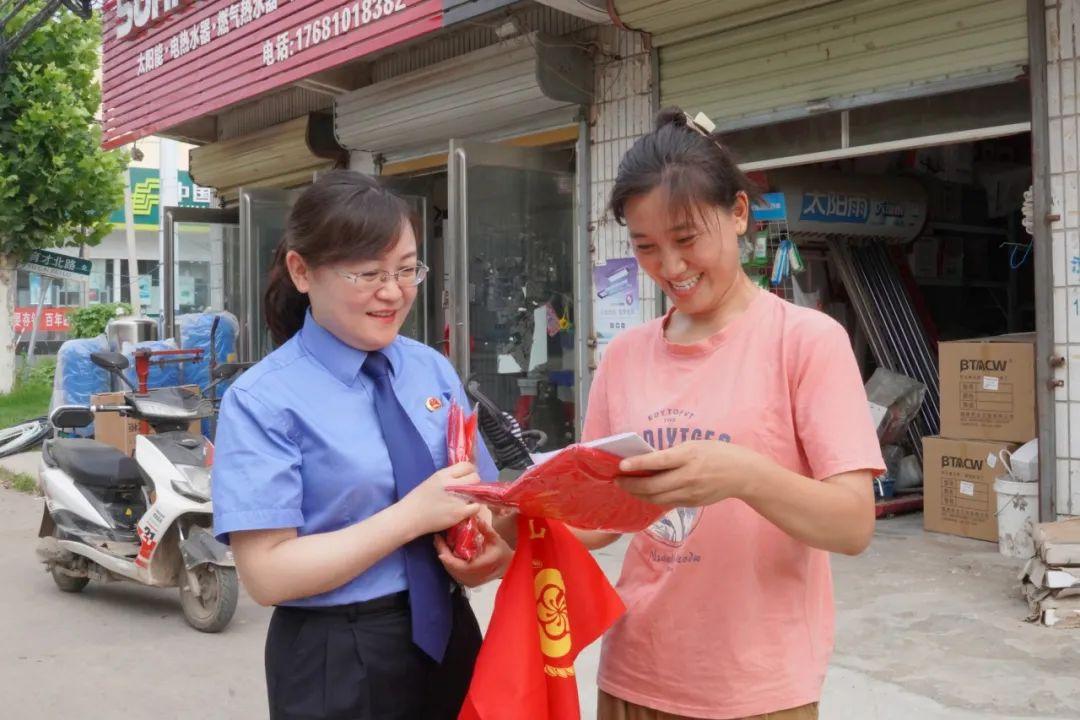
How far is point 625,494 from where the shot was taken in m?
1.58

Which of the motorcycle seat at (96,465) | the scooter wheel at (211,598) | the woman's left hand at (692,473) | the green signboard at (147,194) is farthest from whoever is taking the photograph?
the green signboard at (147,194)

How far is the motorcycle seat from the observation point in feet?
19.9

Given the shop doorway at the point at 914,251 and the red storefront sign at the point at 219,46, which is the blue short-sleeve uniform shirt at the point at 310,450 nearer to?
the shop doorway at the point at 914,251

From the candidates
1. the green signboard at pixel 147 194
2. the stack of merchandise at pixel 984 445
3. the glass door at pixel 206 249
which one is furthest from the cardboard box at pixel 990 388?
the green signboard at pixel 147 194

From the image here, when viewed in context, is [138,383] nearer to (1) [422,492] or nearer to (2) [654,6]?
(2) [654,6]

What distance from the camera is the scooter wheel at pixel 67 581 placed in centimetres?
630

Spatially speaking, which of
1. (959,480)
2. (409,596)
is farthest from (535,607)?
(959,480)

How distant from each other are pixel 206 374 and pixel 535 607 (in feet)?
32.9

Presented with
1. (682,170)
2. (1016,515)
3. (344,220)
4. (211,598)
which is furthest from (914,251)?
(344,220)

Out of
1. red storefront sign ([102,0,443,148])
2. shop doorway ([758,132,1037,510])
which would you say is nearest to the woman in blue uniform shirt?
shop doorway ([758,132,1037,510])

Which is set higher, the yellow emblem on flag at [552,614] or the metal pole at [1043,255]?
the metal pole at [1043,255]

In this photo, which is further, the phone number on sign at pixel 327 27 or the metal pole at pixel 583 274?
the phone number on sign at pixel 327 27

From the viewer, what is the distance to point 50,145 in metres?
16.5

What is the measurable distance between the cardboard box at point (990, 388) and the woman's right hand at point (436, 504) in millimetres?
4828
